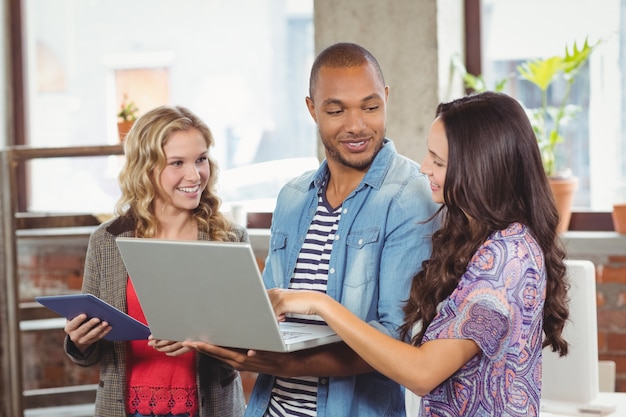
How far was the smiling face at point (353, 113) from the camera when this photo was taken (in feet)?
6.38

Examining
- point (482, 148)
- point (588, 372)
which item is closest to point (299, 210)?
point (482, 148)

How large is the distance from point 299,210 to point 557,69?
5.18 feet

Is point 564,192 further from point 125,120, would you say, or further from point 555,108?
point 125,120

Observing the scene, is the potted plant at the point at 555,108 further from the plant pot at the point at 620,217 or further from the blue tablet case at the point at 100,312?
the blue tablet case at the point at 100,312

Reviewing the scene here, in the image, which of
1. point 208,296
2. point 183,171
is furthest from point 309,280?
point 183,171

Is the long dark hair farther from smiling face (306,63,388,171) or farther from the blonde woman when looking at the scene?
the blonde woman

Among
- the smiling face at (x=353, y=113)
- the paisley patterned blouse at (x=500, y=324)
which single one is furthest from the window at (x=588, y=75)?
the paisley patterned blouse at (x=500, y=324)

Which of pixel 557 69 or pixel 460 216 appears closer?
pixel 460 216

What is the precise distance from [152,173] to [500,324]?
119 centimetres

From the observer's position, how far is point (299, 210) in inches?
81.7

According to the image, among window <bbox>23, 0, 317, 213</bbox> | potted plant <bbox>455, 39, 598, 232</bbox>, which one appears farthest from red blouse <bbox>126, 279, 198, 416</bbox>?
window <bbox>23, 0, 317, 213</bbox>

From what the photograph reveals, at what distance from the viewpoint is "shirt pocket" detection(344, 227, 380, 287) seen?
1894 mm

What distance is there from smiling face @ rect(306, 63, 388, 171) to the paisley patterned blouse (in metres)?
0.45

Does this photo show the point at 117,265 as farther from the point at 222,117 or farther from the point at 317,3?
the point at 222,117
